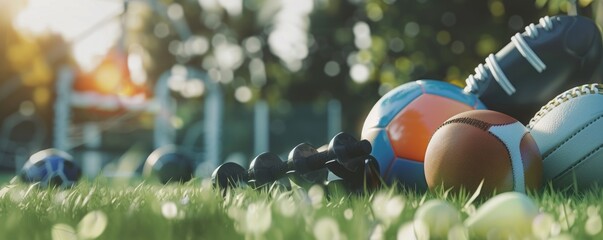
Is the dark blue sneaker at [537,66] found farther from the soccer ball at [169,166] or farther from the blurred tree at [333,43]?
the soccer ball at [169,166]

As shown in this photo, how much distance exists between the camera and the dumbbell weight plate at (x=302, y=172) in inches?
156

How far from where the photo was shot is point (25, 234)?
7.84 feet

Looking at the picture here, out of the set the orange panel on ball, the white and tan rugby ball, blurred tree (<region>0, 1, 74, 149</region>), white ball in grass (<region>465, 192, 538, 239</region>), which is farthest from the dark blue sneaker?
blurred tree (<region>0, 1, 74, 149</region>)

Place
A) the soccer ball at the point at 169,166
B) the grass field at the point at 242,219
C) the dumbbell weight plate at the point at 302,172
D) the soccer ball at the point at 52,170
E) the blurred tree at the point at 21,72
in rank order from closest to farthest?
1. the grass field at the point at 242,219
2. the dumbbell weight plate at the point at 302,172
3. the soccer ball at the point at 52,170
4. the soccer ball at the point at 169,166
5. the blurred tree at the point at 21,72

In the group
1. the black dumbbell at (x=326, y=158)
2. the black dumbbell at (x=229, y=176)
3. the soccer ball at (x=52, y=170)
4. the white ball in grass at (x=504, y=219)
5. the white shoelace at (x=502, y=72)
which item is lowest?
the soccer ball at (x=52, y=170)

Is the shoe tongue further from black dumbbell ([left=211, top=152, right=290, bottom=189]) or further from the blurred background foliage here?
the blurred background foliage

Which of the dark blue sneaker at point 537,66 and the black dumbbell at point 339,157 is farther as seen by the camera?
the dark blue sneaker at point 537,66

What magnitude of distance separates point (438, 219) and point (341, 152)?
155 centimetres

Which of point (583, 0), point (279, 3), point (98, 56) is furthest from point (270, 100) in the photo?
point (583, 0)

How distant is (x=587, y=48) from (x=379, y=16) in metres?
6.44

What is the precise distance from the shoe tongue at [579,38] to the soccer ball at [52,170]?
161 inches

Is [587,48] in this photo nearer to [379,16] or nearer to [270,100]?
[379,16]

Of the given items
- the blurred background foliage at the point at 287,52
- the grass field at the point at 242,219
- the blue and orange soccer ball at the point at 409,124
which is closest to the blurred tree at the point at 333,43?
the blurred background foliage at the point at 287,52

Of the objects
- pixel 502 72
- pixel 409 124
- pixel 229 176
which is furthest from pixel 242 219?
pixel 502 72
